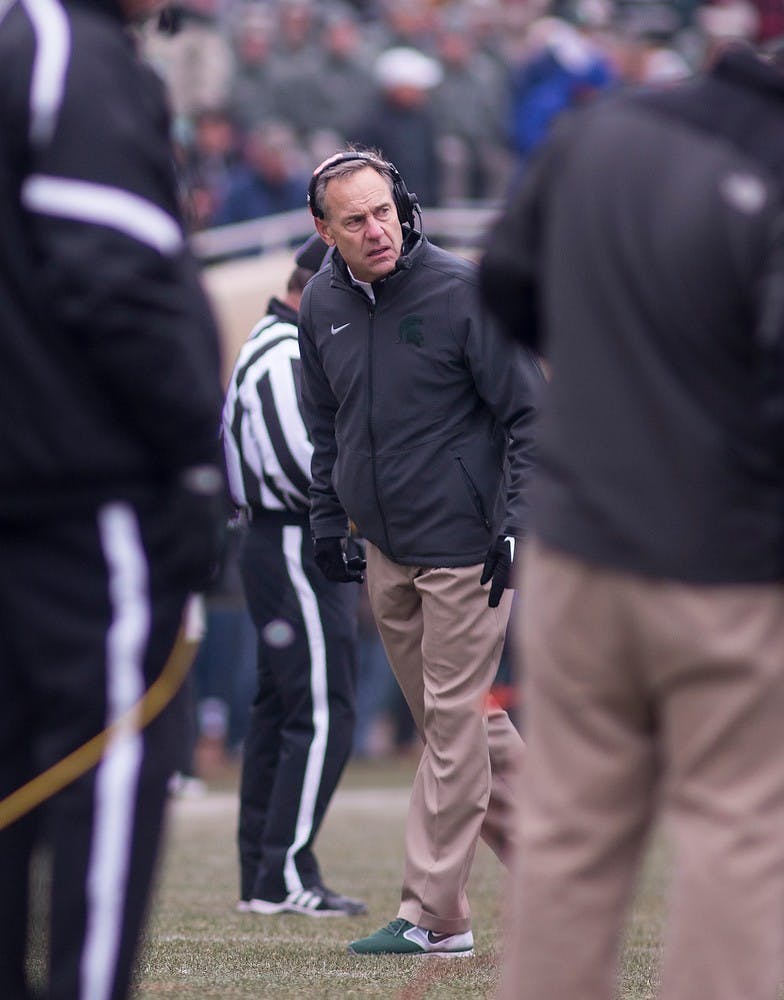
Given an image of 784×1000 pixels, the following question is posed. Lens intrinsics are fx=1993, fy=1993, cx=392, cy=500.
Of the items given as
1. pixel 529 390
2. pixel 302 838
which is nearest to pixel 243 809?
pixel 302 838

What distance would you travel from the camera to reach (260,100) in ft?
53.1

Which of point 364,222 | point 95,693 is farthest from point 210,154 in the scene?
point 95,693

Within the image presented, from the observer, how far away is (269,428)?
691cm

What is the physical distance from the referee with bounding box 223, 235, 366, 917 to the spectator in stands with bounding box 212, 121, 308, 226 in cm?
845

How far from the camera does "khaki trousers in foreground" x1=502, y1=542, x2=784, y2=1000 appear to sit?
9.76 feet

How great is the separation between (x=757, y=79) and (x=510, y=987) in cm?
148

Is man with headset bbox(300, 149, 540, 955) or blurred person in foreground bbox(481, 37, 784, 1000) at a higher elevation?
blurred person in foreground bbox(481, 37, 784, 1000)

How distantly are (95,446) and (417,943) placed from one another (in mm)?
2945

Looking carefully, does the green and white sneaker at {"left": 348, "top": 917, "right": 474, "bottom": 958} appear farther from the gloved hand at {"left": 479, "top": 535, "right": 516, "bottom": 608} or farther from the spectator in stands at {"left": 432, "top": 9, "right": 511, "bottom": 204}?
the spectator in stands at {"left": 432, "top": 9, "right": 511, "bottom": 204}

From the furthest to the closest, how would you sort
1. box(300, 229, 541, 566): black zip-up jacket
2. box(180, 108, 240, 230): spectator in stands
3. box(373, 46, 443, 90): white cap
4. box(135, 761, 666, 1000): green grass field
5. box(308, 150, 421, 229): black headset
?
box(373, 46, 443, 90): white cap, box(180, 108, 240, 230): spectator in stands, box(308, 150, 421, 229): black headset, box(300, 229, 541, 566): black zip-up jacket, box(135, 761, 666, 1000): green grass field

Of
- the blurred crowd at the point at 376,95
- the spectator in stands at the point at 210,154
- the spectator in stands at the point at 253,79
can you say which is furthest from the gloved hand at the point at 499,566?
the spectator in stands at the point at 253,79

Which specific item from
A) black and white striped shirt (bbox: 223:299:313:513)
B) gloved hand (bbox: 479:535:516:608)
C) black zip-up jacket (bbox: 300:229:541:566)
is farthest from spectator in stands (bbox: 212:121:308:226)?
gloved hand (bbox: 479:535:516:608)

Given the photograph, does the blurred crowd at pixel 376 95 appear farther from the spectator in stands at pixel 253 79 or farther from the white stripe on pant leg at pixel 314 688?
the white stripe on pant leg at pixel 314 688

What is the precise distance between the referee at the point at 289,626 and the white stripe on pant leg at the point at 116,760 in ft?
11.7
